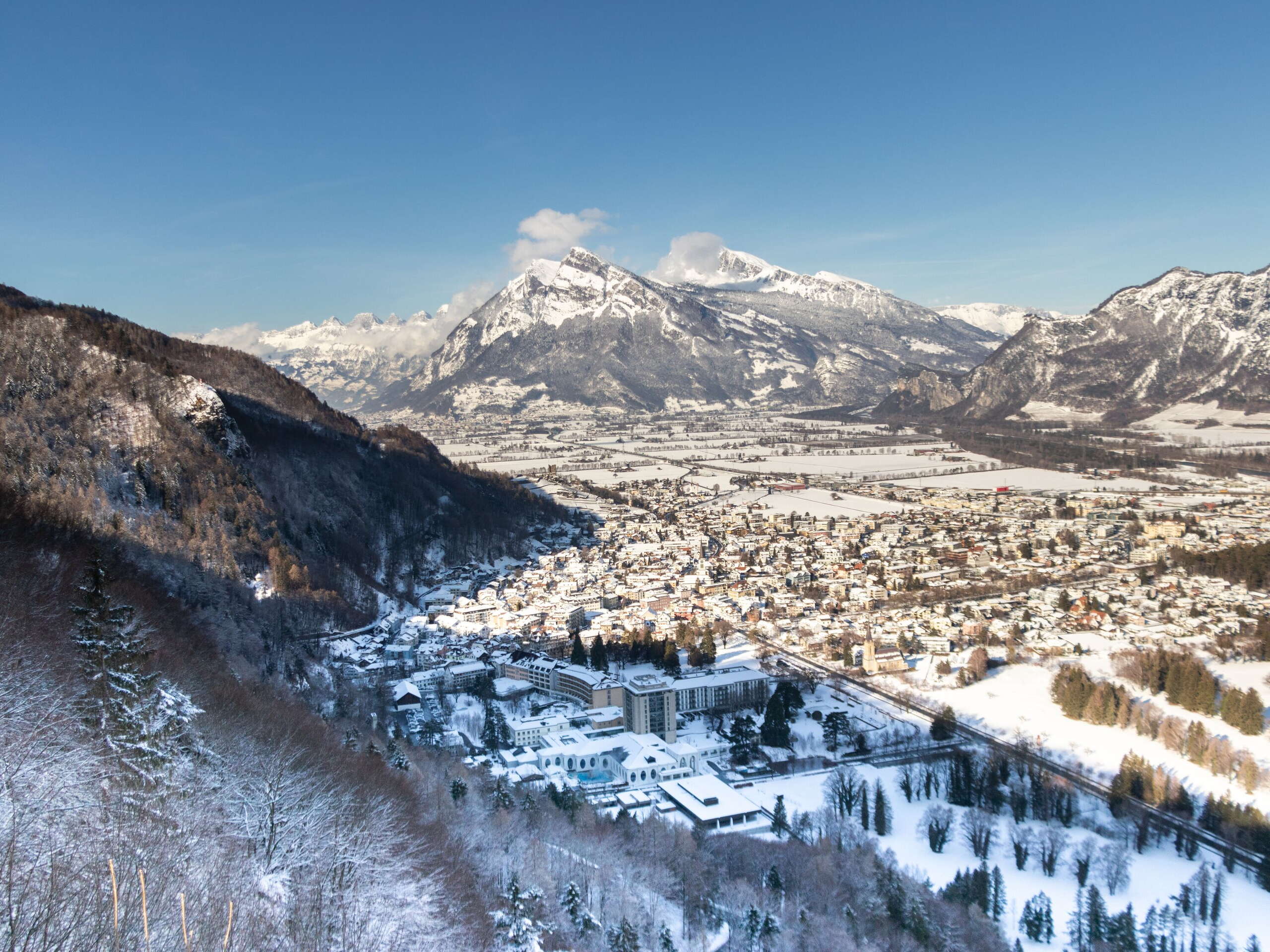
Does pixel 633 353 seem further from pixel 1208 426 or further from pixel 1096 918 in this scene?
pixel 1096 918

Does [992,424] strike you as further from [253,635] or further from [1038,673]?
[253,635]

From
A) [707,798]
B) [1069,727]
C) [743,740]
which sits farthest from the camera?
[1069,727]

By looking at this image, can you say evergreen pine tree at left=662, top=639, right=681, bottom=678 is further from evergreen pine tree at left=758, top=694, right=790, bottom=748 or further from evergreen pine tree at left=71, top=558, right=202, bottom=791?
evergreen pine tree at left=71, top=558, right=202, bottom=791

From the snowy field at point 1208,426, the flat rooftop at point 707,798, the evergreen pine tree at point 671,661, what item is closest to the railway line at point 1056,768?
the evergreen pine tree at point 671,661

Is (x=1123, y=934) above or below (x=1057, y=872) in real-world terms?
above

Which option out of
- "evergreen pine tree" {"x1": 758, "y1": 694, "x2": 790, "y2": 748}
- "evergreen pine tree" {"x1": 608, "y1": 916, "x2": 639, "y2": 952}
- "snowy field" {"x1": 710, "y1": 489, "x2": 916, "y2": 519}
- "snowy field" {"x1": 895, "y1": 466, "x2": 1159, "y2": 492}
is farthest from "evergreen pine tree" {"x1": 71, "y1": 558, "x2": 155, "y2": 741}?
"snowy field" {"x1": 895, "y1": 466, "x2": 1159, "y2": 492}

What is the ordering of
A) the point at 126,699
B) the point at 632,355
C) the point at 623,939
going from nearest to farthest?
the point at 126,699 → the point at 623,939 → the point at 632,355

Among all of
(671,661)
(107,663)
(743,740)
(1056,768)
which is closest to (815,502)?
(671,661)
